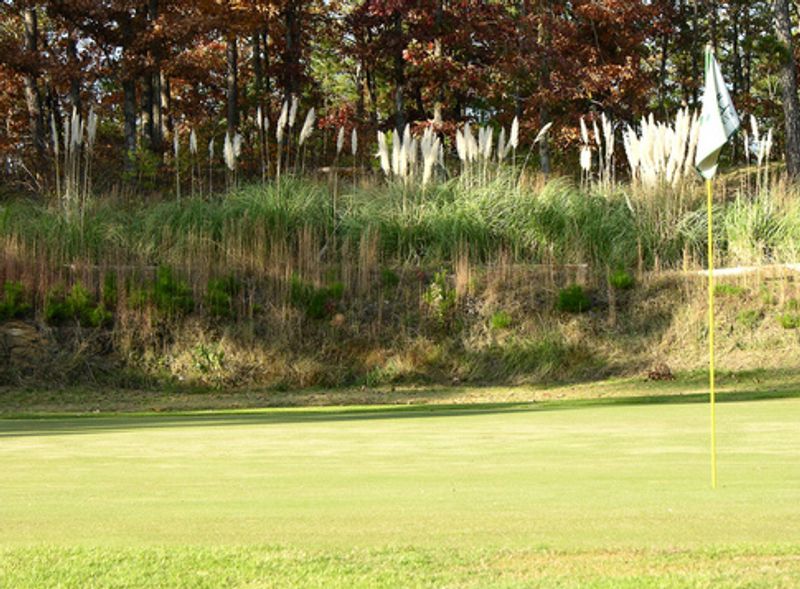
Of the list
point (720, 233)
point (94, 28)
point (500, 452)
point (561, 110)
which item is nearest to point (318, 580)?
point (500, 452)

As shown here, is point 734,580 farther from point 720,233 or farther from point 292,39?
point 292,39

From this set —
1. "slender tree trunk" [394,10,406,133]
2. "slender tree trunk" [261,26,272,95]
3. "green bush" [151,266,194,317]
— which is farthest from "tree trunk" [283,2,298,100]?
"green bush" [151,266,194,317]

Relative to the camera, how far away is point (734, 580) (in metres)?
3.75

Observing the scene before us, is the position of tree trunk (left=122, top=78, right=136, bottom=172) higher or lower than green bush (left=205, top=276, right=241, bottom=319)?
higher

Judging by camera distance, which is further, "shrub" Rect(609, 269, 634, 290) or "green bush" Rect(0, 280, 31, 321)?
"shrub" Rect(609, 269, 634, 290)

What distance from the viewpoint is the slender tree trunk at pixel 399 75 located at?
24.1 m

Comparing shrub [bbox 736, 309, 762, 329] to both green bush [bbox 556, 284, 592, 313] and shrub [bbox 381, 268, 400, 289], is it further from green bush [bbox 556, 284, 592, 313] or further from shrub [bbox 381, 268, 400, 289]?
shrub [bbox 381, 268, 400, 289]

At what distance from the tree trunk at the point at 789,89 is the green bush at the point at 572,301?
9.06 metres

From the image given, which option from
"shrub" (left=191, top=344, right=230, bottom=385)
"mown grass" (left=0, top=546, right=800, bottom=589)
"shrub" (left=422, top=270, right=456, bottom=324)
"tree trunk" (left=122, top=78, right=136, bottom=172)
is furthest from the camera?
"tree trunk" (left=122, top=78, right=136, bottom=172)

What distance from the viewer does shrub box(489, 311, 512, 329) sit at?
14.8 m

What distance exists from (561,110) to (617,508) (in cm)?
2217

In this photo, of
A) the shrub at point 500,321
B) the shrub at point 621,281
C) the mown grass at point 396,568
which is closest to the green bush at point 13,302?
the shrub at point 500,321

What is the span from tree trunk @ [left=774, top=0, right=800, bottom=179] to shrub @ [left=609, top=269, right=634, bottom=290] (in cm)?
840

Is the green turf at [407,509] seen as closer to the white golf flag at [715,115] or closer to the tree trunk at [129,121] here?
the white golf flag at [715,115]
